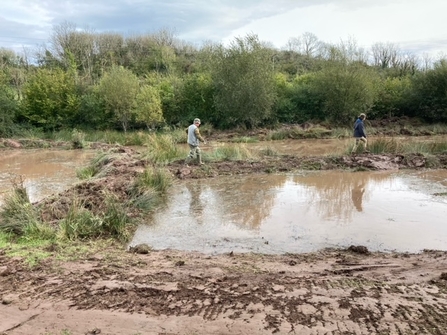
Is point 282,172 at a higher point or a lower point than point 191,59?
lower

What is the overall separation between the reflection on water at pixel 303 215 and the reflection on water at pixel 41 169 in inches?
181

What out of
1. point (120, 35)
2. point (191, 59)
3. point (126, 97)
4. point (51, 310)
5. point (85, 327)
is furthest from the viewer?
point (120, 35)

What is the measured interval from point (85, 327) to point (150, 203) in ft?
17.9

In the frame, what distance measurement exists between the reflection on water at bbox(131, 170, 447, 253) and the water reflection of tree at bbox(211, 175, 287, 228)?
2cm

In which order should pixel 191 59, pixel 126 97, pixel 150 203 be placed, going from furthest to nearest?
pixel 191 59, pixel 126 97, pixel 150 203

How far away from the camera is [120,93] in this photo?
31.7 meters

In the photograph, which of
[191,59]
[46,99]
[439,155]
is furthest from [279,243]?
[191,59]

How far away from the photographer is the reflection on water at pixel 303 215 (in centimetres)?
721

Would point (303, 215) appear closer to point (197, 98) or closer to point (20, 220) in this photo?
point (20, 220)

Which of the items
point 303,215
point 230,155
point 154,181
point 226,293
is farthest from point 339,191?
point 226,293

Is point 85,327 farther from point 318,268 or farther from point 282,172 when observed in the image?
point 282,172

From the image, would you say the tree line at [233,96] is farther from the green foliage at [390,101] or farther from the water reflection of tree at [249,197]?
Answer: the water reflection of tree at [249,197]

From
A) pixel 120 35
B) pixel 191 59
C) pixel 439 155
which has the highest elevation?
pixel 120 35

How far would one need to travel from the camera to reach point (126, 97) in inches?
1252
